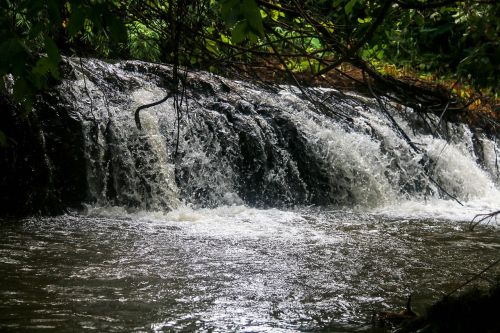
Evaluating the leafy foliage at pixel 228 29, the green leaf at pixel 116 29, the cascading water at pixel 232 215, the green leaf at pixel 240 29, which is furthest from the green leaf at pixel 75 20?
the cascading water at pixel 232 215

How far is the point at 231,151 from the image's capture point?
26.4 feet

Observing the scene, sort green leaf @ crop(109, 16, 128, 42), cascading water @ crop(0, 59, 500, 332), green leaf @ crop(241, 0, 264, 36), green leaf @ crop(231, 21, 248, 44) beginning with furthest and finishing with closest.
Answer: cascading water @ crop(0, 59, 500, 332) < green leaf @ crop(109, 16, 128, 42) < green leaf @ crop(231, 21, 248, 44) < green leaf @ crop(241, 0, 264, 36)

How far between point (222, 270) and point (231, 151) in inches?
159

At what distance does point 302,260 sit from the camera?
4.50m

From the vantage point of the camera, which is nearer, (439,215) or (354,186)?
(439,215)

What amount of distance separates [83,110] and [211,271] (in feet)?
12.4

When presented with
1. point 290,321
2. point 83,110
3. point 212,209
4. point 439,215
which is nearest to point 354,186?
point 439,215

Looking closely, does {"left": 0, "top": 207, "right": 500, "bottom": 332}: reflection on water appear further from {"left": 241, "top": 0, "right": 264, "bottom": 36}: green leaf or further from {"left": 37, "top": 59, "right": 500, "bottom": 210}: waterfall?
{"left": 241, "top": 0, "right": 264, "bottom": 36}: green leaf

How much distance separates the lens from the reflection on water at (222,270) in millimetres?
3064

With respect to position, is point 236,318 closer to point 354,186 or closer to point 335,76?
point 354,186

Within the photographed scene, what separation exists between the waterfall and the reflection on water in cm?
97

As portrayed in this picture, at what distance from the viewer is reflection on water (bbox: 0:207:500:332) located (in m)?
3.06

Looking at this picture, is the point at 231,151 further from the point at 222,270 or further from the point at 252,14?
the point at 252,14

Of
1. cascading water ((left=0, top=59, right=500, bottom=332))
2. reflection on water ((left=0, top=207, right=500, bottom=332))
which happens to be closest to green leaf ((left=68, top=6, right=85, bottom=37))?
cascading water ((left=0, top=59, right=500, bottom=332))
